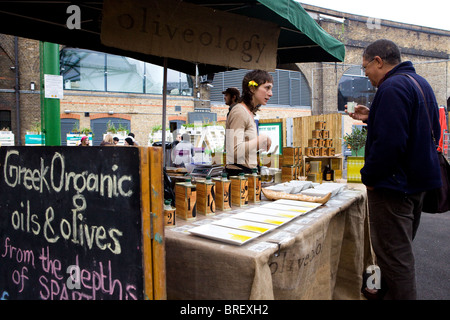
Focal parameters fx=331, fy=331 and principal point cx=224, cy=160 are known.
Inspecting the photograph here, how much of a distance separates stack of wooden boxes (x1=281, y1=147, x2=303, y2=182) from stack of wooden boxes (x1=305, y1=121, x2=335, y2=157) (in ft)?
5.99

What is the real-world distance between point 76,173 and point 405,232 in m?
1.93

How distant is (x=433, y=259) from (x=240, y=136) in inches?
129

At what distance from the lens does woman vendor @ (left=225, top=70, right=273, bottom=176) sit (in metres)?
2.49

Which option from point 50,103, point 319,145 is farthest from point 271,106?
point 50,103

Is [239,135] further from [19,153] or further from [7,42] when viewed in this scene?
[7,42]

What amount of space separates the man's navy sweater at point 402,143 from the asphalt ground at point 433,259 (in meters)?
1.68

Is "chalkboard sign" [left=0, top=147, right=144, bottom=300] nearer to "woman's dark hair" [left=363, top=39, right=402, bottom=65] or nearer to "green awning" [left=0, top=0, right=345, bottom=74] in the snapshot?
"green awning" [left=0, top=0, right=345, bottom=74]

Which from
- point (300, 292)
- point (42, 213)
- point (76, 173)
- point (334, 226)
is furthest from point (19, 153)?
point (334, 226)

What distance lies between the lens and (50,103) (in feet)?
14.2

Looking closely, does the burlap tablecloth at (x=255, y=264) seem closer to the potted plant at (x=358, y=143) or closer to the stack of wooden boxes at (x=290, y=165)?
the stack of wooden boxes at (x=290, y=165)

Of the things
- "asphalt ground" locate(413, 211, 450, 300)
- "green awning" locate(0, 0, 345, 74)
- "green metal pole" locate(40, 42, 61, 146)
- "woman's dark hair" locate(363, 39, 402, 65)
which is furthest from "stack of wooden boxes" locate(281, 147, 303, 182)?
"green metal pole" locate(40, 42, 61, 146)

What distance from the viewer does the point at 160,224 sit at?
128 centimetres

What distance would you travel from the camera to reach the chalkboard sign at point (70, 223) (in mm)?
1303

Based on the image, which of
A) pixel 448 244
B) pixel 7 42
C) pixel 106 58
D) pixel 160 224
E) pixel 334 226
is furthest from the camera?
pixel 106 58
